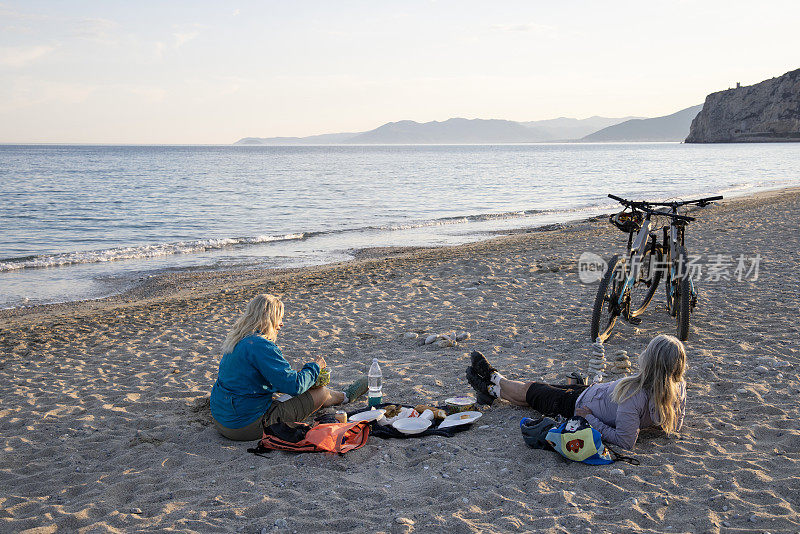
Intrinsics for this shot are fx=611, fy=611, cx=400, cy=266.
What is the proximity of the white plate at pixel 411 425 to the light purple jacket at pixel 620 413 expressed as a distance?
47.1 inches

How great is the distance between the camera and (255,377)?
4770mm

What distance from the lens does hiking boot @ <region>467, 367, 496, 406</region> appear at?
5289 millimetres

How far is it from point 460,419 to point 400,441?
57 centimetres

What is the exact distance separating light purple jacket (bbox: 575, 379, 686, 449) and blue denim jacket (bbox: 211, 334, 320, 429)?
7.20 ft

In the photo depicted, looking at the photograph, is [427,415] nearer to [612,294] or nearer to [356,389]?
[356,389]

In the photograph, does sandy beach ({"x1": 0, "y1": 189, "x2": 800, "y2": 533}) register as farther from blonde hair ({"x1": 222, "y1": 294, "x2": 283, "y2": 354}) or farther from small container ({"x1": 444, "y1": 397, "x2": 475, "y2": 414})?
blonde hair ({"x1": 222, "y1": 294, "x2": 283, "y2": 354})

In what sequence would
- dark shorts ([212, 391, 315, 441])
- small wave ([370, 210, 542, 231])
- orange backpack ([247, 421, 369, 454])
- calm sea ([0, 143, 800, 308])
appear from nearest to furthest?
orange backpack ([247, 421, 369, 454]) → dark shorts ([212, 391, 315, 441]) → calm sea ([0, 143, 800, 308]) → small wave ([370, 210, 542, 231])

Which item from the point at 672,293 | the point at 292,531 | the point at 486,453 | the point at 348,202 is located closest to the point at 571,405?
the point at 486,453

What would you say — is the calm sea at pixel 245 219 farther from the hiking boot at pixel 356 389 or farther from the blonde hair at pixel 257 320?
the blonde hair at pixel 257 320

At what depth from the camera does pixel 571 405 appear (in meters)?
4.83

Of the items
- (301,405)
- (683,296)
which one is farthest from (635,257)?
(301,405)

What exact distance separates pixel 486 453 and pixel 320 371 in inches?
60.8

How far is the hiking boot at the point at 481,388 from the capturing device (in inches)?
208

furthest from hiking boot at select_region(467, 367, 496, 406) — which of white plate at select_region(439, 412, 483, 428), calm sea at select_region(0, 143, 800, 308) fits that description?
calm sea at select_region(0, 143, 800, 308)
